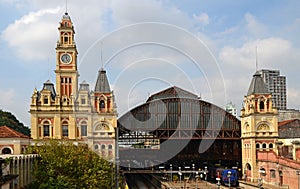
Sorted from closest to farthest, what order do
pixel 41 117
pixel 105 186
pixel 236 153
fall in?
pixel 105 186 → pixel 41 117 → pixel 236 153

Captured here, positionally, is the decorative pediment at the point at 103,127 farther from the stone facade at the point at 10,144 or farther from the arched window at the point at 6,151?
the arched window at the point at 6,151

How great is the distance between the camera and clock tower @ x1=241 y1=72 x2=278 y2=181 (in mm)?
64500

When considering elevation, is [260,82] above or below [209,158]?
above

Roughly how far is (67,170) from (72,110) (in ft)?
69.6

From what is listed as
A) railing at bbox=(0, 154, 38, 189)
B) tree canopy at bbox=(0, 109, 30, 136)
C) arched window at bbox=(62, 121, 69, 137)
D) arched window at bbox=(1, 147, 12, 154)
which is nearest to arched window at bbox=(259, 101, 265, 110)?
arched window at bbox=(62, 121, 69, 137)

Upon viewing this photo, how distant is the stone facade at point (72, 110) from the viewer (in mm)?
61094

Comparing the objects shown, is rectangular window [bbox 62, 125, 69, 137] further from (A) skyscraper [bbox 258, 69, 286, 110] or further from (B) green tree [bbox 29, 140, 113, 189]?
(A) skyscraper [bbox 258, 69, 286, 110]

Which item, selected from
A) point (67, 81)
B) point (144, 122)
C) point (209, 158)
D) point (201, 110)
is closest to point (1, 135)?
point (67, 81)

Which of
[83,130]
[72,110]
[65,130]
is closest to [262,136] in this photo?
[83,130]

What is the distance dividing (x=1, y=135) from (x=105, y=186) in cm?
2079

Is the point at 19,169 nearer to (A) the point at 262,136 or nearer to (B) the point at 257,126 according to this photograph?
(B) the point at 257,126

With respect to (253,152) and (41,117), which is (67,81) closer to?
(41,117)

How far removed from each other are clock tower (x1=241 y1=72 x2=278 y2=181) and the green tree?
28.1 meters

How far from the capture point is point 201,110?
68.9m
